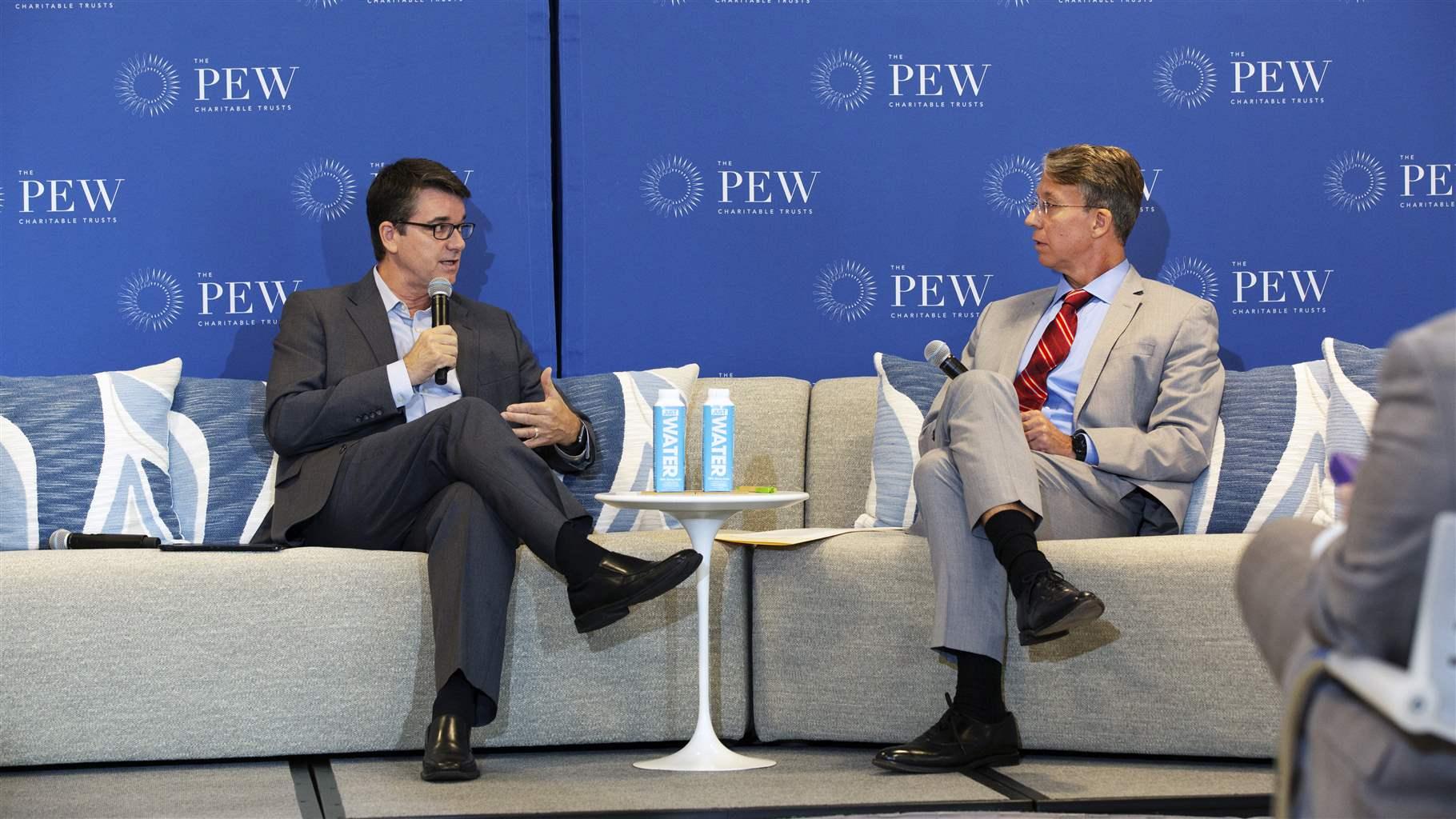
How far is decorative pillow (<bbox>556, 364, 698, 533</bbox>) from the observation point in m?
3.46

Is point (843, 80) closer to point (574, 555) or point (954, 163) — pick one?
point (954, 163)

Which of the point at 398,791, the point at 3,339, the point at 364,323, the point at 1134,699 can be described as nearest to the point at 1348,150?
the point at 1134,699

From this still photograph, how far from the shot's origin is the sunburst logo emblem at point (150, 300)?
156 inches

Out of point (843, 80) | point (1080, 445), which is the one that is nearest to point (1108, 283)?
point (1080, 445)

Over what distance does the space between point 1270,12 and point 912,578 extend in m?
2.27

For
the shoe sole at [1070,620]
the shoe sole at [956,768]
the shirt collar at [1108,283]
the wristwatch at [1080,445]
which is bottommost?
the shoe sole at [956,768]

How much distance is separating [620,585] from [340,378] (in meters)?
1.06

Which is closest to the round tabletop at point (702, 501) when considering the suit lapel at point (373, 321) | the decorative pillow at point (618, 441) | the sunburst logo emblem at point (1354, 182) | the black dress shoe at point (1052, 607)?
the black dress shoe at point (1052, 607)

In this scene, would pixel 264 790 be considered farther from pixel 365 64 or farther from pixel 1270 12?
pixel 1270 12

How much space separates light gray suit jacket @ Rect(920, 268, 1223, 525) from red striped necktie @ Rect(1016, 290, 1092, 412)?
0.04m

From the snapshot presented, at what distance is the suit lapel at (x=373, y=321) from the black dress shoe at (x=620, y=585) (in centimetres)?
98

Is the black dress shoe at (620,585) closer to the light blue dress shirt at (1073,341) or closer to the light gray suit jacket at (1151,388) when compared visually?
the light gray suit jacket at (1151,388)

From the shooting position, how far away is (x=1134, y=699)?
2732 mm

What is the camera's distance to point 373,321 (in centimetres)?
341
